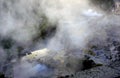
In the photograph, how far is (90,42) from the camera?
5891mm

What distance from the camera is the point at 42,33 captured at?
6559mm

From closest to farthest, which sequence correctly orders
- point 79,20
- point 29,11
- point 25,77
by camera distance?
point 25,77, point 29,11, point 79,20

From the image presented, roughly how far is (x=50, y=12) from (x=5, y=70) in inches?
123

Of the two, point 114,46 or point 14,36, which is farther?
point 14,36

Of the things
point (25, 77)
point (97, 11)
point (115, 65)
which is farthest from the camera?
point (97, 11)

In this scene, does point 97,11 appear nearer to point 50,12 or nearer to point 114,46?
point 50,12

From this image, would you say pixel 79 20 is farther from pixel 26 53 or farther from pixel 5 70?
pixel 5 70

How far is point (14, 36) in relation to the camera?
5.98 m

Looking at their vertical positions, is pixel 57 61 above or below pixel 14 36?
below

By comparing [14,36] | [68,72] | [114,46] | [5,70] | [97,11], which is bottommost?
[68,72]

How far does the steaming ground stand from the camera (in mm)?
4969

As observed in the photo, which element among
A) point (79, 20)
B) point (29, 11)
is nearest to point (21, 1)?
point (29, 11)

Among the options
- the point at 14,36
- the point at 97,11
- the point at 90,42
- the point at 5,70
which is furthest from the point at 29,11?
the point at 97,11

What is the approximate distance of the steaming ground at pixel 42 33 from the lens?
497 cm
